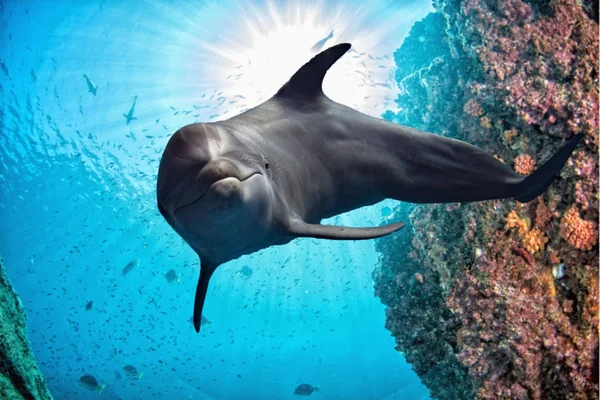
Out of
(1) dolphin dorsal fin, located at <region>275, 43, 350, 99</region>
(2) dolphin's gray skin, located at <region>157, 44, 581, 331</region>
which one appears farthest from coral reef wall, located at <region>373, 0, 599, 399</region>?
(1) dolphin dorsal fin, located at <region>275, 43, 350, 99</region>

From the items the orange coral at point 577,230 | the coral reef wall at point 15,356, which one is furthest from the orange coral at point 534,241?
the coral reef wall at point 15,356

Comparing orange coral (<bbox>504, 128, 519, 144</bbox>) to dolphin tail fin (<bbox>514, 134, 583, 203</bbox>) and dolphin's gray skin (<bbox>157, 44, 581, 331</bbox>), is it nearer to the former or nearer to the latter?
dolphin tail fin (<bbox>514, 134, 583, 203</bbox>)

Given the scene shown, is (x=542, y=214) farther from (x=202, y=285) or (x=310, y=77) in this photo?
(x=202, y=285)

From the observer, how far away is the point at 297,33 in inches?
504

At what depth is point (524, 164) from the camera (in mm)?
3992

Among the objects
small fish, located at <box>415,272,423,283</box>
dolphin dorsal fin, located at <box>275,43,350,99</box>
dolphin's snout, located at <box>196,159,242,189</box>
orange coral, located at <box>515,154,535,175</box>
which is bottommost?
small fish, located at <box>415,272,423,283</box>

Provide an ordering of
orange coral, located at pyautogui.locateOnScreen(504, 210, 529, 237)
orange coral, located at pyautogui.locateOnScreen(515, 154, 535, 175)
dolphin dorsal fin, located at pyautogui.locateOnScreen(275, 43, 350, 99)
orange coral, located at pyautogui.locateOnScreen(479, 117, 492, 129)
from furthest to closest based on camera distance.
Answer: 1. orange coral, located at pyautogui.locateOnScreen(479, 117, 492, 129)
2. orange coral, located at pyautogui.locateOnScreen(515, 154, 535, 175)
3. orange coral, located at pyautogui.locateOnScreen(504, 210, 529, 237)
4. dolphin dorsal fin, located at pyautogui.locateOnScreen(275, 43, 350, 99)

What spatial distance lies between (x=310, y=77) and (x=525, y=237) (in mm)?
2761

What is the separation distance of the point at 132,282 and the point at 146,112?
2525cm

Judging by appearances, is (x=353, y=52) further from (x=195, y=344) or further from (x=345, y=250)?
(x=195, y=344)

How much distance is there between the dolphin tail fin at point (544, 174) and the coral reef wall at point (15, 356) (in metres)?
5.82

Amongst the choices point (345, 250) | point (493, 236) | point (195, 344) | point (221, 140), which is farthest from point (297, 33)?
point (195, 344)

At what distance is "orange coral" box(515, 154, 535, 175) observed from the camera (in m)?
3.96

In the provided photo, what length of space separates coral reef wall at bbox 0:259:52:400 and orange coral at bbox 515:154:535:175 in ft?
20.5
